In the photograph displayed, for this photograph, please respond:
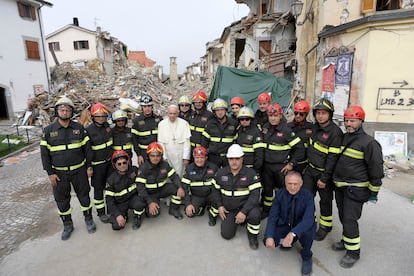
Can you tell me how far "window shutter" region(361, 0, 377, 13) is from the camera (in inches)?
296

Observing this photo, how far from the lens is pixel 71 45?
2825cm

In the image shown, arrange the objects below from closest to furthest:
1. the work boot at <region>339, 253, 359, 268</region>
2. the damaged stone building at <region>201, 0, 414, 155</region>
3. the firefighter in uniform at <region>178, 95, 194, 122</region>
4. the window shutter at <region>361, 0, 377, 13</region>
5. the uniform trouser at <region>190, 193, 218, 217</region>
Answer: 1. the work boot at <region>339, 253, 359, 268</region>
2. the uniform trouser at <region>190, 193, 218, 217</region>
3. the firefighter in uniform at <region>178, 95, 194, 122</region>
4. the damaged stone building at <region>201, 0, 414, 155</region>
5. the window shutter at <region>361, 0, 377, 13</region>

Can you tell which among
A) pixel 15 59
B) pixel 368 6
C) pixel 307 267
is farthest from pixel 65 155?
pixel 15 59

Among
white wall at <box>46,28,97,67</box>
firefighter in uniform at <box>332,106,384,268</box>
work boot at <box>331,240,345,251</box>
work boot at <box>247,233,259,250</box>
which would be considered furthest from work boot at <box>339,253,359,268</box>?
white wall at <box>46,28,97,67</box>

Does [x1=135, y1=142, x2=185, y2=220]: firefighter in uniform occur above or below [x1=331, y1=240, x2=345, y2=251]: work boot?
above

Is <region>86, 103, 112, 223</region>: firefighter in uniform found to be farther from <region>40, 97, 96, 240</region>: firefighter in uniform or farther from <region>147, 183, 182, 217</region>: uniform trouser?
<region>147, 183, 182, 217</region>: uniform trouser

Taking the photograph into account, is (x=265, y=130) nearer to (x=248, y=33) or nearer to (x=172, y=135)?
(x=172, y=135)

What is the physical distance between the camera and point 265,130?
13.1 feet

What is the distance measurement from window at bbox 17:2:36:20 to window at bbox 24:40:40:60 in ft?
5.51

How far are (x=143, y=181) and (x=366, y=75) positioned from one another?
6267mm

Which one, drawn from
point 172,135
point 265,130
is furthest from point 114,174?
point 265,130

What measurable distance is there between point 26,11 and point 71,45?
37.2 feet

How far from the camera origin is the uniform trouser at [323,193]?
11.1 feet

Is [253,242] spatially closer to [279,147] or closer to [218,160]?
[279,147]
